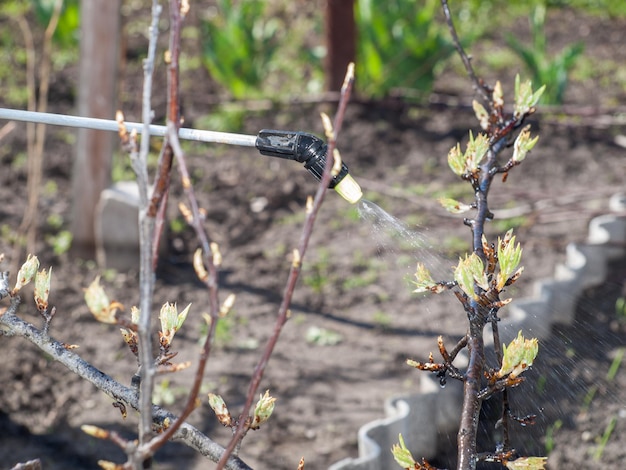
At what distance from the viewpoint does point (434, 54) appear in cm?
580

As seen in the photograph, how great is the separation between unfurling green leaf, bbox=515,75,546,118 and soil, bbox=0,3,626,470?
172 cm

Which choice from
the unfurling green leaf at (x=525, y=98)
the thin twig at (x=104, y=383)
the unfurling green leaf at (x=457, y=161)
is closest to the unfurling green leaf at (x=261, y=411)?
the thin twig at (x=104, y=383)

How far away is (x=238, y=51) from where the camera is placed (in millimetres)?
5883

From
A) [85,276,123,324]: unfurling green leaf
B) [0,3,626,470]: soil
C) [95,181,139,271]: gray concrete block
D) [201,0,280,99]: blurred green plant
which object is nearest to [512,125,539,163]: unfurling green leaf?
[85,276,123,324]: unfurling green leaf

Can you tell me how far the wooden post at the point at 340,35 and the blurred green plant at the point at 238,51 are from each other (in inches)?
19.7

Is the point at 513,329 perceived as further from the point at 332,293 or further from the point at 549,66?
the point at 549,66

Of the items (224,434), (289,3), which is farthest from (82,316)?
(289,3)

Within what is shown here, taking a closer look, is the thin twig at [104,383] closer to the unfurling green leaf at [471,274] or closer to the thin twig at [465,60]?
the unfurling green leaf at [471,274]

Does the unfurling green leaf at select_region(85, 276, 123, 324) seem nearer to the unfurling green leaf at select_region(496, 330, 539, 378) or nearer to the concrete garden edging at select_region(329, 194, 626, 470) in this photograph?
the unfurling green leaf at select_region(496, 330, 539, 378)

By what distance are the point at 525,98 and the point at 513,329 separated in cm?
198

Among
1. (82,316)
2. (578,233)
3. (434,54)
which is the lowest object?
(82,316)

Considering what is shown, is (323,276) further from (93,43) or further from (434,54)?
(434,54)

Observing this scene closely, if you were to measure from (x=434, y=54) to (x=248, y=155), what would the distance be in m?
Answer: 1.51

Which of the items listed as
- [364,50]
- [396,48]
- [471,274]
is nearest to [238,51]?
[364,50]
